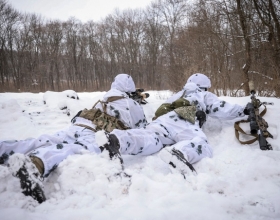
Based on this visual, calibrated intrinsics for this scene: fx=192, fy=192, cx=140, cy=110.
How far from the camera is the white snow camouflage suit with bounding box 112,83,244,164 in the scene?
2.03 metres

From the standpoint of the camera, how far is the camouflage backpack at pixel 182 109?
255cm

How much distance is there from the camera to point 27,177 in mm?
1316

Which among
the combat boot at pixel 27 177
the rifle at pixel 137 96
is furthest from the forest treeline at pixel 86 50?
the combat boot at pixel 27 177

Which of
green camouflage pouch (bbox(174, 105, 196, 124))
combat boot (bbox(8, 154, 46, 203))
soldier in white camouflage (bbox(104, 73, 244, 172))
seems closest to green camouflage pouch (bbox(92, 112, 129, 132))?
soldier in white camouflage (bbox(104, 73, 244, 172))

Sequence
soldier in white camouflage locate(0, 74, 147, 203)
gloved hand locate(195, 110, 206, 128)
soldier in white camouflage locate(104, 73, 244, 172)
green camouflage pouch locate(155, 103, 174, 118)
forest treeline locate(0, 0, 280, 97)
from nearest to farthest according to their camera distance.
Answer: soldier in white camouflage locate(0, 74, 147, 203) < soldier in white camouflage locate(104, 73, 244, 172) < gloved hand locate(195, 110, 206, 128) < green camouflage pouch locate(155, 103, 174, 118) < forest treeline locate(0, 0, 280, 97)

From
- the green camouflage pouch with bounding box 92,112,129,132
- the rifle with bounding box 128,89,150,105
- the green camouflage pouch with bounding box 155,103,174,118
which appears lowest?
the green camouflage pouch with bounding box 92,112,129,132

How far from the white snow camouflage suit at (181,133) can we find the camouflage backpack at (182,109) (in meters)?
0.06

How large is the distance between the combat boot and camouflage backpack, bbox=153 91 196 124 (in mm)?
1794

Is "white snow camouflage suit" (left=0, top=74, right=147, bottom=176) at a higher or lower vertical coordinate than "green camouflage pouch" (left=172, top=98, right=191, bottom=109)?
lower

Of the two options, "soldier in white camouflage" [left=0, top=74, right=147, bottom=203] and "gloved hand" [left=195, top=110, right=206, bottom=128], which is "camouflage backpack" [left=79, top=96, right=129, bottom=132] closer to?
"soldier in white camouflage" [left=0, top=74, right=147, bottom=203]

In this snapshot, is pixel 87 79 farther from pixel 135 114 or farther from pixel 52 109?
pixel 135 114

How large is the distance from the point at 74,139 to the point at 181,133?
134cm

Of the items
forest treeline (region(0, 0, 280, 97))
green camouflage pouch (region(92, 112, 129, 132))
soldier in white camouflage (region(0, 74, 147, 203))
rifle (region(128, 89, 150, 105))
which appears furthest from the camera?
forest treeline (region(0, 0, 280, 97))

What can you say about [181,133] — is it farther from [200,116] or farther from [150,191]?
[150,191]
